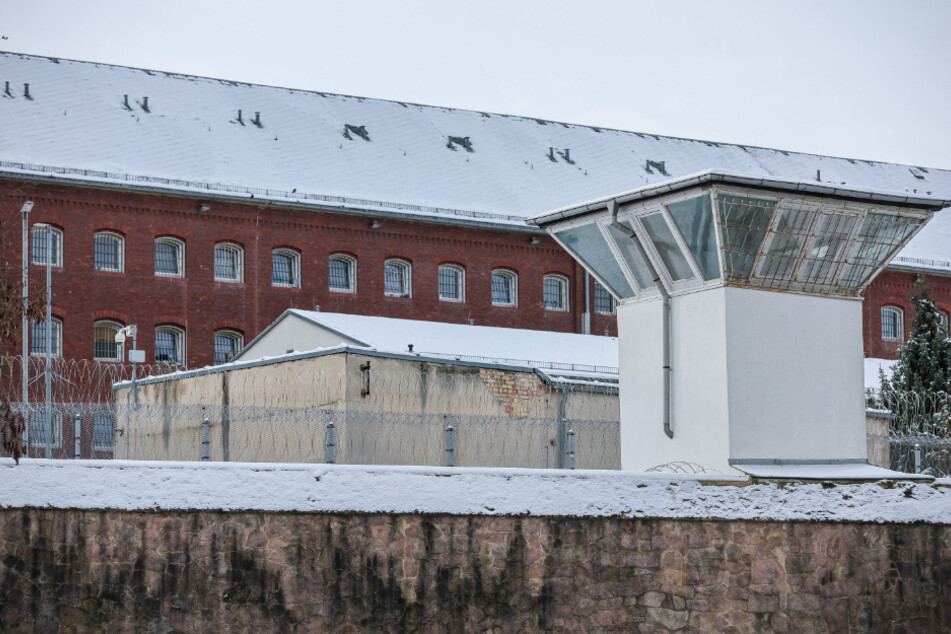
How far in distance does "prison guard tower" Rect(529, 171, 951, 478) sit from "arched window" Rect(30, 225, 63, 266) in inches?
995

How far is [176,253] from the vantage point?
45188 millimetres

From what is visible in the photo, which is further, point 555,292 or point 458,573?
point 555,292

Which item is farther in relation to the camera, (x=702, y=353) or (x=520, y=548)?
(x=702, y=353)

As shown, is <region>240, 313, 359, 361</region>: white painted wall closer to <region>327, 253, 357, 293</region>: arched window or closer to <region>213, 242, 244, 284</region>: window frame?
<region>213, 242, 244, 284</region>: window frame

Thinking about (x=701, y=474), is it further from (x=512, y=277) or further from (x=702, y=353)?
(x=512, y=277)

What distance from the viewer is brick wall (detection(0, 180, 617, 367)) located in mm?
43125

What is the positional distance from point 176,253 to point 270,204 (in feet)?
9.99

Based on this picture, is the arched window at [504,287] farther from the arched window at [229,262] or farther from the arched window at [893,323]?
the arched window at [893,323]

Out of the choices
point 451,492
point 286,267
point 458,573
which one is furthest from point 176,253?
point 458,573

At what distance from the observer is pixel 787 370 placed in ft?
64.8

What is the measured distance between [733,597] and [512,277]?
107 feet

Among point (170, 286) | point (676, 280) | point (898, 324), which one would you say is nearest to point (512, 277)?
point (170, 286)

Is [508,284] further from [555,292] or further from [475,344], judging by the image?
[475,344]

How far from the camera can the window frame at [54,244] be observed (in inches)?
1674
